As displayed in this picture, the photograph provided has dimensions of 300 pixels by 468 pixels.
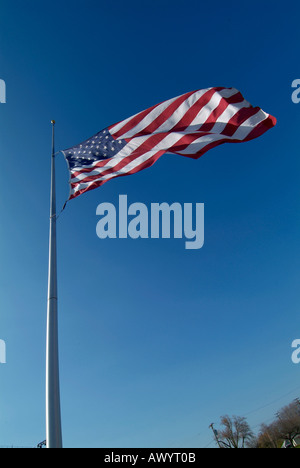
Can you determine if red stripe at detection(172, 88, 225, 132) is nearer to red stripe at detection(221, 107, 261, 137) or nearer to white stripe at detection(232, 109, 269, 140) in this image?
red stripe at detection(221, 107, 261, 137)

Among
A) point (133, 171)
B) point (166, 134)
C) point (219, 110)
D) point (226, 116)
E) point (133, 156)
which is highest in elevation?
point (219, 110)

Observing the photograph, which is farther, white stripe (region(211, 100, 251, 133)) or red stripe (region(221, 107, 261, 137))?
white stripe (region(211, 100, 251, 133))

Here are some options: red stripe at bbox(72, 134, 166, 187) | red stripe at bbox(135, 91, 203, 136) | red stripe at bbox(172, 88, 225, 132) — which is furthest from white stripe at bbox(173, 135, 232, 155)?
red stripe at bbox(135, 91, 203, 136)

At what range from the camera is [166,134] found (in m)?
13.4

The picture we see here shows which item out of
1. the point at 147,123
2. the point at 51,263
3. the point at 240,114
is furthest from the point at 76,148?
the point at 240,114

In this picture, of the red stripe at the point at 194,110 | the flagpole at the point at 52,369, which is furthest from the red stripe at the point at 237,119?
the flagpole at the point at 52,369

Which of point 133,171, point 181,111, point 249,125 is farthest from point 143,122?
point 249,125

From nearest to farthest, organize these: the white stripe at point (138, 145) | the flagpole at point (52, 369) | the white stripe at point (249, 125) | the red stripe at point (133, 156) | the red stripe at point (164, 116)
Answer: the flagpole at point (52, 369) → the white stripe at point (249, 125) → the red stripe at point (133, 156) → the white stripe at point (138, 145) → the red stripe at point (164, 116)

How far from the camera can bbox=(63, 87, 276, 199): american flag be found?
41.8ft

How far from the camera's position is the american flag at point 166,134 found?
41.8 ft

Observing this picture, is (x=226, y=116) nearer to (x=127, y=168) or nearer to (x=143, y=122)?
(x=143, y=122)

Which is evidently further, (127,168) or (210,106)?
(210,106)

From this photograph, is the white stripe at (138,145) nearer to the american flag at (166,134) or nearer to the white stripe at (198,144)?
the american flag at (166,134)
